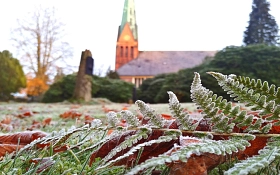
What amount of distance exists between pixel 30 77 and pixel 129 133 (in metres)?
25.0

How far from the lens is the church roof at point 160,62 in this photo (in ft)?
105

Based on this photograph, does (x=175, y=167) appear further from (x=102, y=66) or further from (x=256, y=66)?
(x=102, y=66)

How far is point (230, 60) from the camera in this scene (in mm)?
13805

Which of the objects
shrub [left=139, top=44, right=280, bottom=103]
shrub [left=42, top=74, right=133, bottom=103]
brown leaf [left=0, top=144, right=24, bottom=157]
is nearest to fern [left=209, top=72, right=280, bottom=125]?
brown leaf [left=0, top=144, right=24, bottom=157]

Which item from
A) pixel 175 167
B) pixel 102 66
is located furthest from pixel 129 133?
pixel 102 66

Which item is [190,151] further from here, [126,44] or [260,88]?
[126,44]

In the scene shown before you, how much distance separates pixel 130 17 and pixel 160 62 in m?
9.50

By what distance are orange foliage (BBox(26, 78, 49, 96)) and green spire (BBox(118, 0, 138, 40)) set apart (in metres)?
17.3

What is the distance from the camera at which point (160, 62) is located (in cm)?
3300

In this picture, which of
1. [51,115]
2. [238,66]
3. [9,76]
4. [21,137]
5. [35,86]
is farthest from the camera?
[35,86]

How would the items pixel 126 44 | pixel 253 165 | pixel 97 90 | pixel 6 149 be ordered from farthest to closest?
1. pixel 126 44
2. pixel 97 90
3. pixel 6 149
4. pixel 253 165

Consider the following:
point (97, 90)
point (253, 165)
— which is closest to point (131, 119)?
point (253, 165)

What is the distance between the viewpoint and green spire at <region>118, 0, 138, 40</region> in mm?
38594

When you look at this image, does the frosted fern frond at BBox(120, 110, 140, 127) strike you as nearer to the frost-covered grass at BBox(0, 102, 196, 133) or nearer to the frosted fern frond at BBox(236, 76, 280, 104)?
the frosted fern frond at BBox(236, 76, 280, 104)
